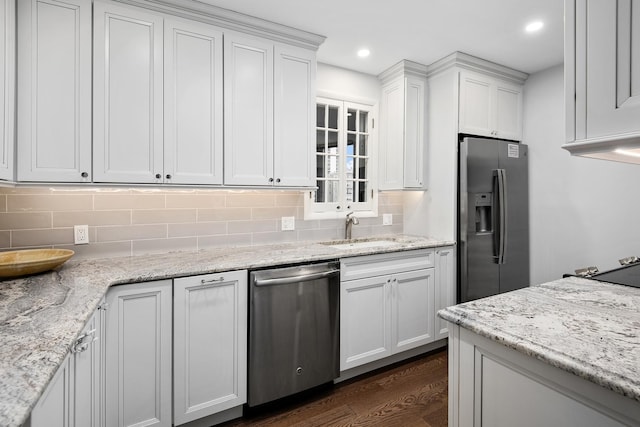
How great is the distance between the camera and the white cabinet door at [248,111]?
220 centimetres

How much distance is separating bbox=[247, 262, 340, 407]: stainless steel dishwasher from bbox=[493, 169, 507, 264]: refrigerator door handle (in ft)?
5.51

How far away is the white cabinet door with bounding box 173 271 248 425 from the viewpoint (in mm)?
1787

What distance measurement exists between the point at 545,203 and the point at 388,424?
2570mm

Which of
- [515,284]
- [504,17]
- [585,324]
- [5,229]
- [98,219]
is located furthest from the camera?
[515,284]

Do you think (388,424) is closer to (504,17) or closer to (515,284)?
(515,284)

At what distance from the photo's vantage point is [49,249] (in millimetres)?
1881

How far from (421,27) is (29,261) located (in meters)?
2.82

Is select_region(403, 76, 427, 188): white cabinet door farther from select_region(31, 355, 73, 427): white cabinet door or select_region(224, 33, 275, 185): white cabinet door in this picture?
select_region(31, 355, 73, 427): white cabinet door

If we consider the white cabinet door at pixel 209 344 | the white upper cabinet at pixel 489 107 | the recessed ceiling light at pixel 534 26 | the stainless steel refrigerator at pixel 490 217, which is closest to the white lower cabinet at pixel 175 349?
the white cabinet door at pixel 209 344

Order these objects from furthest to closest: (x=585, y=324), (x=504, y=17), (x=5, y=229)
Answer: (x=504, y=17) < (x=5, y=229) < (x=585, y=324)

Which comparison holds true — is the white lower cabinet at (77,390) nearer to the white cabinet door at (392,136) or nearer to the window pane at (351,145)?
the window pane at (351,145)

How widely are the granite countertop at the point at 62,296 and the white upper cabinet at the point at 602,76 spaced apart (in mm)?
1359

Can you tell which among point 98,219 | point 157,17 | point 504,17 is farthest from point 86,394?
point 504,17

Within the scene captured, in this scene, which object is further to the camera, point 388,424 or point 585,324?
point 388,424
